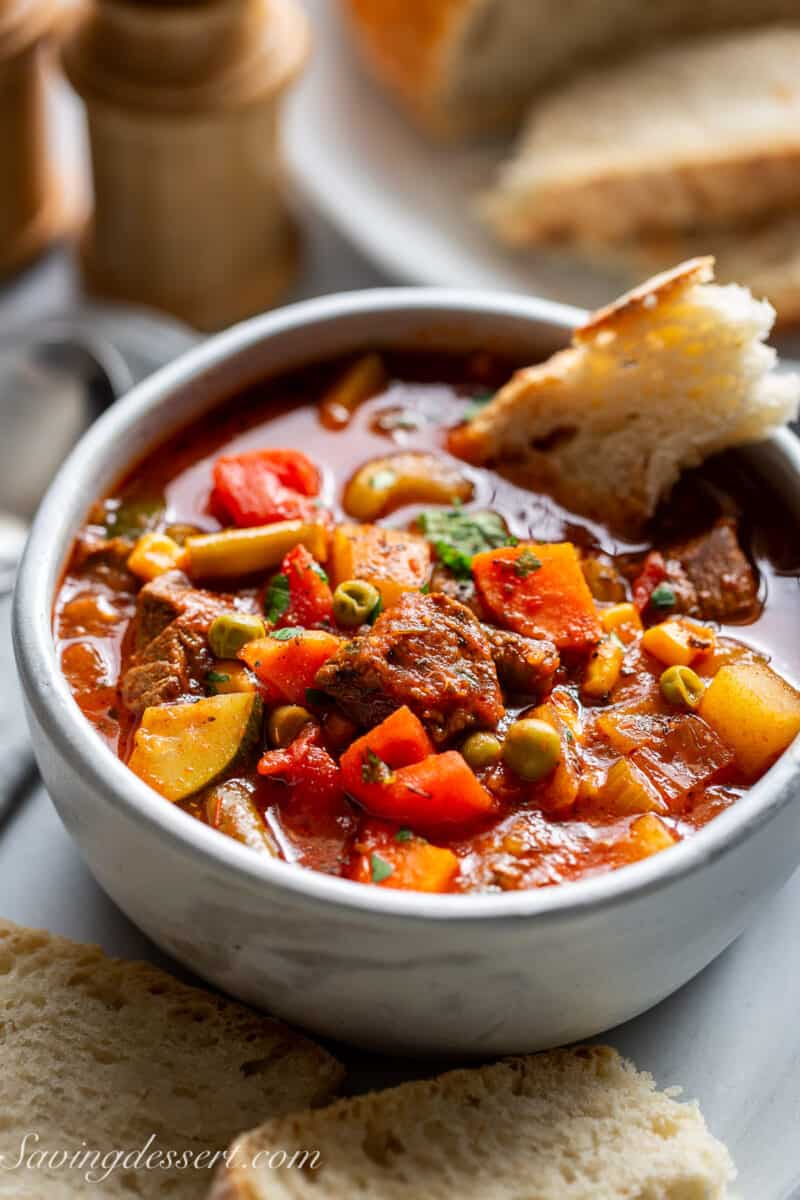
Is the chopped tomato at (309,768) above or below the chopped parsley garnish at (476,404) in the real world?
below

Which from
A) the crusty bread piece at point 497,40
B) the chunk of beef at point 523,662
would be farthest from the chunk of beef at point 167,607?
the crusty bread piece at point 497,40

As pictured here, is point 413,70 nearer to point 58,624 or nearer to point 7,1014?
point 58,624

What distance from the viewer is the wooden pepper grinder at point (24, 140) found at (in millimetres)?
5016

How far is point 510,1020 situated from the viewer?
2812mm

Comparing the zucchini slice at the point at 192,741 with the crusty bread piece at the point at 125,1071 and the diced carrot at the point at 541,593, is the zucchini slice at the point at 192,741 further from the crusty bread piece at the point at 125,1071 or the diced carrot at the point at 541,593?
the diced carrot at the point at 541,593

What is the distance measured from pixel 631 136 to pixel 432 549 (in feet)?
8.82

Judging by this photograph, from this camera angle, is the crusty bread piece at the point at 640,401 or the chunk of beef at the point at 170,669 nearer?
the chunk of beef at the point at 170,669

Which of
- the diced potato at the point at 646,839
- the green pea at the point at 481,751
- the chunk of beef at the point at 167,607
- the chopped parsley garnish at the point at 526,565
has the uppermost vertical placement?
the chopped parsley garnish at the point at 526,565

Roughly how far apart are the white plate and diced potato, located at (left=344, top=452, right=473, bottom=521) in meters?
1.64

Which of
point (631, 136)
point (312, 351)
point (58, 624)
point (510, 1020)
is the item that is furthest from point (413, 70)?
point (510, 1020)

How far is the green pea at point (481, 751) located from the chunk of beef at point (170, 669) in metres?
0.58

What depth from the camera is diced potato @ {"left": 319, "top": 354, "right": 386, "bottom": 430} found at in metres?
3.83

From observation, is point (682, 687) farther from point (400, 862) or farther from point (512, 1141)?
point (512, 1141)

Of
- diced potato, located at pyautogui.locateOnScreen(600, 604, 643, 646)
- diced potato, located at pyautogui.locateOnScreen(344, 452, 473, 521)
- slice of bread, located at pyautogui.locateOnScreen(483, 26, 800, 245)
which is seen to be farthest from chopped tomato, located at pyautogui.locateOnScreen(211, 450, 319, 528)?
slice of bread, located at pyautogui.locateOnScreen(483, 26, 800, 245)
